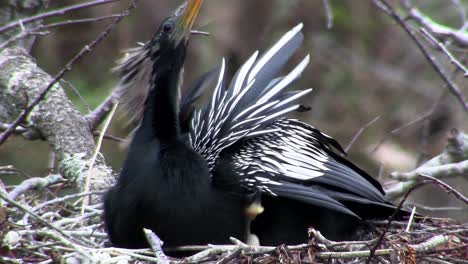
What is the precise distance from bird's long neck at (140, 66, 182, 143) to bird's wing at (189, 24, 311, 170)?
192mm

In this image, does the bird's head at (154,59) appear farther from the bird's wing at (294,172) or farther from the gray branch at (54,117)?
the bird's wing at (294,172)

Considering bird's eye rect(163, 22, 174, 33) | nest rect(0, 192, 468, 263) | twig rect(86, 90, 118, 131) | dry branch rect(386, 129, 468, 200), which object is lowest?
nest rect(0, 192, 468, 263)

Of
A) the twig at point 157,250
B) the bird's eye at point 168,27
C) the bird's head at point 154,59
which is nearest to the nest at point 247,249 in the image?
the twig at point 157,250

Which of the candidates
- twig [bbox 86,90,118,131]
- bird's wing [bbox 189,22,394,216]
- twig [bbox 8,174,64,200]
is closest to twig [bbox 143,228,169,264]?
bird's wing [bbox 189,22,394,216]

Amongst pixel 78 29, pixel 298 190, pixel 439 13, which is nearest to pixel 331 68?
pixel 439 13

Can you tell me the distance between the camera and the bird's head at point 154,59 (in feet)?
14.6

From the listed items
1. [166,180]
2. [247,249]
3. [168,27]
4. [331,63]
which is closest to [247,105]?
[168,27]

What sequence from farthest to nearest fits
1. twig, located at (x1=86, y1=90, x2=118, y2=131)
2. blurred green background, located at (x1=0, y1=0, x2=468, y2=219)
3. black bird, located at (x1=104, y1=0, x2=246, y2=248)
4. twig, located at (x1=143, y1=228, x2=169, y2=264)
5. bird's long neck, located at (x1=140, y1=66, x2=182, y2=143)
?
blurred green background, located at (x1=0, y1=0, x2=468, y2=219)
twig, located at (x1=86, y1=90, x2=118, y2=131)
bird's long neck, located at (x1=140, y1=66, x2=182, y2=143)
black bird, located at (x1=104, y1=0, x2=246, y2=248)
twig, located at (x1=143, y1=228, x2=169, y2=264)

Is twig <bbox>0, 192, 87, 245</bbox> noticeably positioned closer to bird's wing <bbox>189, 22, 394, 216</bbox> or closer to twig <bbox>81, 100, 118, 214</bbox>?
twig <bbox>81, 100, 118, 214</bbox>

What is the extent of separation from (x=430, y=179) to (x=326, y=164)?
38.0 inches

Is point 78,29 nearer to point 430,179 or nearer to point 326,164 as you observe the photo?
point 326,164

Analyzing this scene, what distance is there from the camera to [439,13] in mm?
8891

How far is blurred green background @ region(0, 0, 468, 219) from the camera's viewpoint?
7.71 m

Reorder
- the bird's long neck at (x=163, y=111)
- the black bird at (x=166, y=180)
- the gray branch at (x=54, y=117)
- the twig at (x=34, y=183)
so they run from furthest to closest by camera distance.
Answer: the gray branch at (x=54, y=117) < the bird's long neck at (x=163, y=111) < the twig at (x=34, y=183) < the black bird at (x=166, y=180)
